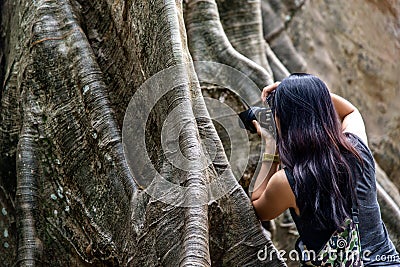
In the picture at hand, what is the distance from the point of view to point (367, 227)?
2736 millimetres

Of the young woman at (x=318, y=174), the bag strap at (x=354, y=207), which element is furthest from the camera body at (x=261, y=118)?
the bag strap at (x=354, y=207)

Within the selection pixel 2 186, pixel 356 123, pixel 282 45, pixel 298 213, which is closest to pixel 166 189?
pixel 298 213

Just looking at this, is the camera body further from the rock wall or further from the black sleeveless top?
the rock wall

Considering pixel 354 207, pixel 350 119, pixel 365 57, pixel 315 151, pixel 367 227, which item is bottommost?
pixel 365 57

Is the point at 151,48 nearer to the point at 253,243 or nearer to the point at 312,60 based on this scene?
the point at 253,243

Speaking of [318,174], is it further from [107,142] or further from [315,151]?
[107,142]

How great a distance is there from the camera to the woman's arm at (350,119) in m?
2.97

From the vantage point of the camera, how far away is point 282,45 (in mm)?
5949

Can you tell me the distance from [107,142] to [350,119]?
1182mm

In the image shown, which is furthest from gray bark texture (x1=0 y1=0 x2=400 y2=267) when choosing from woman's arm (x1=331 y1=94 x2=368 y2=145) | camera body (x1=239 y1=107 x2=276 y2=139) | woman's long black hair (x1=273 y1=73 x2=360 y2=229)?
woman's arm (x1=331 y1=94 x2=368 y2=145)

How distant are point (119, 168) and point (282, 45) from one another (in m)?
3.15

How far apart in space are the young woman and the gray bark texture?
294mm

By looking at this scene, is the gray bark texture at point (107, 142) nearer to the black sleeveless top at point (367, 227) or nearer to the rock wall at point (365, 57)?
the black sleeveless top at point (367, 227)

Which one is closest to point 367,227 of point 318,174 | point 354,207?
point 354,207
